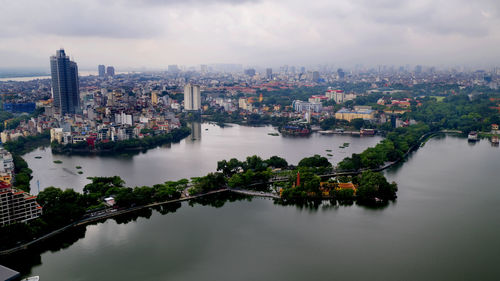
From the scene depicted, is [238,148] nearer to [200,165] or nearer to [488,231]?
[200,165]

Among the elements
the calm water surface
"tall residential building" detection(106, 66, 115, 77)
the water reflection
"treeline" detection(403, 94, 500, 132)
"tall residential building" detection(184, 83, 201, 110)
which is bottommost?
the calm water surface

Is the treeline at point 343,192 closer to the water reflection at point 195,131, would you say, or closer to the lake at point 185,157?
the lake at point 185,157

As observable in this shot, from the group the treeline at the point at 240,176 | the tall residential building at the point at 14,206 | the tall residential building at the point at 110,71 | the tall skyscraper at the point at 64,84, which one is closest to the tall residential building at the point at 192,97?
the tall skyscraper at the point at 64,84

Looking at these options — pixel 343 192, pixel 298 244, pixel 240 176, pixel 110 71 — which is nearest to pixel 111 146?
pixel 240 176

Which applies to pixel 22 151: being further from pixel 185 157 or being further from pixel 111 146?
pixel 185 157

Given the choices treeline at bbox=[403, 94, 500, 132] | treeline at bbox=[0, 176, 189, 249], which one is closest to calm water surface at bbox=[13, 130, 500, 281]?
treeline at bbox=[0, 176, 189, 249]

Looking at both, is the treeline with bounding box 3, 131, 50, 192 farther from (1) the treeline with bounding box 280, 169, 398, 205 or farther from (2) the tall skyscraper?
(1) the treeline with bounding box 280, 169, 398, 205

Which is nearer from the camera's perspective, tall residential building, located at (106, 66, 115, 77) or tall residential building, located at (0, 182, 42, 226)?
tall residential building, located at (0, 182, 42, 226)

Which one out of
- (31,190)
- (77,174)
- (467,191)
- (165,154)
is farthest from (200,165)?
(467,191)
